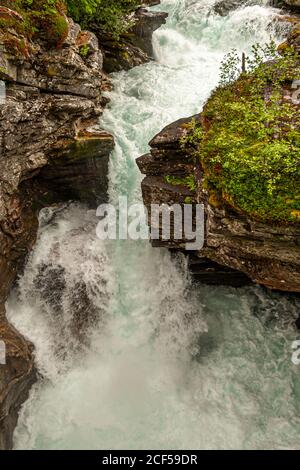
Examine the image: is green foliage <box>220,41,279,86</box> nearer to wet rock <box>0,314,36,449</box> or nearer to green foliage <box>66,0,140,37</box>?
green foliage <box>66,0,140,37</box>

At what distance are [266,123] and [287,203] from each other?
2163mm

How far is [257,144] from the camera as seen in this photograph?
23.0ft

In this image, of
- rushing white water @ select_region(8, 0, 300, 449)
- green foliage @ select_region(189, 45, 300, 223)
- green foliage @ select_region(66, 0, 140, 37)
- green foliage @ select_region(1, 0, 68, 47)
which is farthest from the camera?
green foliage @ select_region(66, 0, 140, 37)

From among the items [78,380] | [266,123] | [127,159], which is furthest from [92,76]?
[78,380]

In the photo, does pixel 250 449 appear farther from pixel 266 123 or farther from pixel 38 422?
pixel 266 123

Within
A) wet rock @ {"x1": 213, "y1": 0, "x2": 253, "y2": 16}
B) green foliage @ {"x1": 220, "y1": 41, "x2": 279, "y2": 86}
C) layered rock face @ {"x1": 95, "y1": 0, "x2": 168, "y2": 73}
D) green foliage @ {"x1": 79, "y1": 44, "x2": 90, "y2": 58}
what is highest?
wet rock @ {"x1": 213, "y1": 0, "x2": 253, "y2": 16}

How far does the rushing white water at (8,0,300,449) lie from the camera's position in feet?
26.4

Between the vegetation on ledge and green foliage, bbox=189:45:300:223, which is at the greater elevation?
the vegetation on ledge

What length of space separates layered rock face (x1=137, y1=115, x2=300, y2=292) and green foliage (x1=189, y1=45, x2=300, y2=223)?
0.34m

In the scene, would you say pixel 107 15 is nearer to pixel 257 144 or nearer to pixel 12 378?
pixel 257 144

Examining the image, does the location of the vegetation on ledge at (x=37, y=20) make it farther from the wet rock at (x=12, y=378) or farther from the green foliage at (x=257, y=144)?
the wet rock at (x=12, y=378)

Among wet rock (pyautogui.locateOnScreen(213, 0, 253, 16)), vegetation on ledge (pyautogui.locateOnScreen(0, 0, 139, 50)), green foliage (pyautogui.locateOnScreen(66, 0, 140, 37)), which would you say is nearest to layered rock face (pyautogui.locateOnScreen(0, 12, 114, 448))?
vegetation on ledge (pyautogui.locateOnScreen(0, 0, 139, 50))

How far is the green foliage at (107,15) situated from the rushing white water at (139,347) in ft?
13.0

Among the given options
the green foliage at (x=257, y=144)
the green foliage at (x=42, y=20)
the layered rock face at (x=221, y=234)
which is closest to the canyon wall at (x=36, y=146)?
the green foliage at (x=42, y=20)
